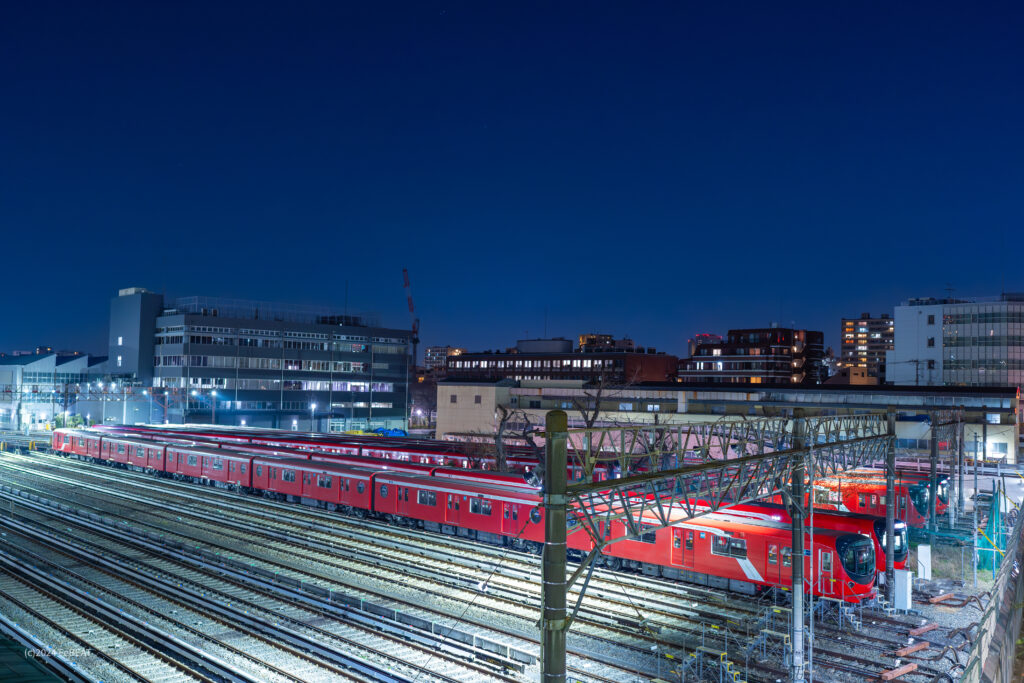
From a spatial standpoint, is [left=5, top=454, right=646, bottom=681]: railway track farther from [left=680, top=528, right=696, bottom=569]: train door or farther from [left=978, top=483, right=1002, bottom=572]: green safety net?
[left=978, top=483, right=1002, bottom=572]: green safety net

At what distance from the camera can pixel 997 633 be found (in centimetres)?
1332

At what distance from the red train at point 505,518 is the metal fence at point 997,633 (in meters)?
3.71

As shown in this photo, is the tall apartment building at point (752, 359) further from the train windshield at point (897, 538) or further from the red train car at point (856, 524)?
the red train car at point (856, 524)

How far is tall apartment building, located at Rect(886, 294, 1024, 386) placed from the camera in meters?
86.0

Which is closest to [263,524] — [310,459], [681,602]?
[310,459]

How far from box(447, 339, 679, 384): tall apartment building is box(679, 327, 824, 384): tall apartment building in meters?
5.98

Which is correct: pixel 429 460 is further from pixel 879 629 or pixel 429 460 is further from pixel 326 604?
pixel 879 629

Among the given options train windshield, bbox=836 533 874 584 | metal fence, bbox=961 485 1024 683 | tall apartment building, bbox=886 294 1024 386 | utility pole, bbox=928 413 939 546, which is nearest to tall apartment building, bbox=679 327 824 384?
tall apartment building, bbox=886 294 1024 386

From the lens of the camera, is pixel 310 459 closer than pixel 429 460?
Yes

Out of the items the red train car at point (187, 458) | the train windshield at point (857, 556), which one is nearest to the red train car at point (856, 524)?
the train windshield at point (857, 556)

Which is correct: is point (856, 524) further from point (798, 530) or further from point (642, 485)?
point (642, 485)

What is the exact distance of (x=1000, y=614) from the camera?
1436 centimetres

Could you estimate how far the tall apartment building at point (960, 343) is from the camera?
86.0m

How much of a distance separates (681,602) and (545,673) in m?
13.4
